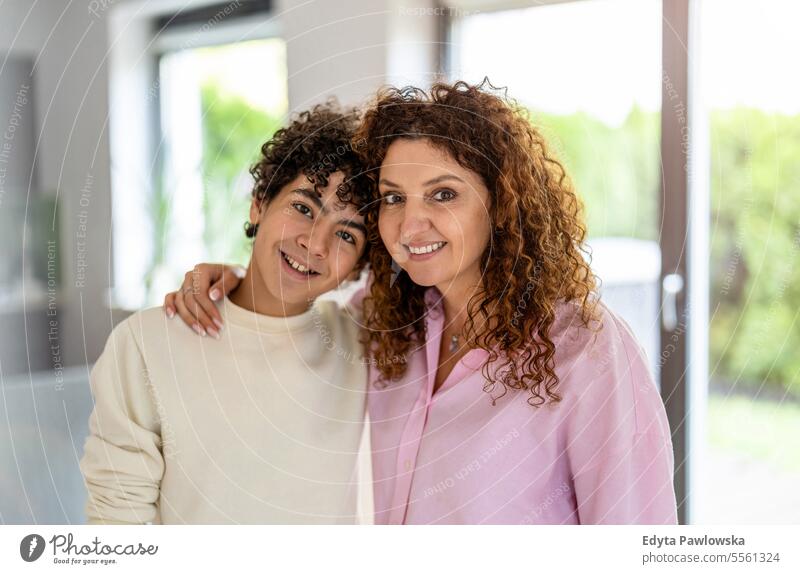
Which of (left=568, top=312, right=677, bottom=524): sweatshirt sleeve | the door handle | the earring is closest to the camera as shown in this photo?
(left=568, top=312, right=677, bottom=524): sweatshirt sleeve

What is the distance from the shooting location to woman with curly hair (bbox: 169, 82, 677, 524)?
22.9 inches

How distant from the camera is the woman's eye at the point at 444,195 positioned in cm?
59

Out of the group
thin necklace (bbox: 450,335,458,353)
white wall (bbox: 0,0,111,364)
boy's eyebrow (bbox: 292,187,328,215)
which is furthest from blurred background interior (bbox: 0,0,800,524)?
thin necklace (bbox: 450,335,458,353)

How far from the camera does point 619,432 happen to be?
57 centimetres

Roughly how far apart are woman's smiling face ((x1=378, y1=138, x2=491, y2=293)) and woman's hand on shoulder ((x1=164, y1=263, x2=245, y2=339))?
0.17 m

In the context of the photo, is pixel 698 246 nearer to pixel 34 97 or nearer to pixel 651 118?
pixel 651 118

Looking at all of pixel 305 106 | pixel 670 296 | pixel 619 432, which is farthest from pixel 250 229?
pixel 670 296

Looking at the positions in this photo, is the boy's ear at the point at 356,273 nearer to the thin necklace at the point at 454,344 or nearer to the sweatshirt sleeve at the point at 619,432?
the thin necklace at the point at 454,344

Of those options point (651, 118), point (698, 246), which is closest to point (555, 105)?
point (651, 118)

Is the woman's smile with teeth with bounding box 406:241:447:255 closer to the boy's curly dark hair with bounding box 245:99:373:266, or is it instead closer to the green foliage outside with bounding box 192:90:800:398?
the boy's curly dark hair with bounding box 245:99:373:266

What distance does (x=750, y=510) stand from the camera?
822 mm

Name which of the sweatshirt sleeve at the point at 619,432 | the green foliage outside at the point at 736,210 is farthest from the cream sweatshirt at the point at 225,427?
the green foliage outside at the point at 736,210

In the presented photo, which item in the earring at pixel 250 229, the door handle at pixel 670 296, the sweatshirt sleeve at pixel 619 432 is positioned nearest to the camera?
the sweatshirt sleeve at pixel 619 432

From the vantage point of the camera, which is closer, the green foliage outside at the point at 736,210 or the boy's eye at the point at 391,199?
the boy's eye at the point at 391,199
